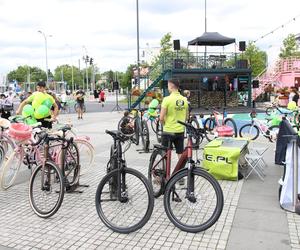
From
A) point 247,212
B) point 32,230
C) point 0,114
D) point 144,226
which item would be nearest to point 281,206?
point 247,212

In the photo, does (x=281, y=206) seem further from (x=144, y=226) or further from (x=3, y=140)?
(x=3, y=140)

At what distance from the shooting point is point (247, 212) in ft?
16.8

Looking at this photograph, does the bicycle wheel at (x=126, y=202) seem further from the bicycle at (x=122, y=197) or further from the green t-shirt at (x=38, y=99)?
the green t-shirt at (x=38, y=99)

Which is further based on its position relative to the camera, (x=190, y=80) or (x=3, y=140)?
(x=190, y=80)

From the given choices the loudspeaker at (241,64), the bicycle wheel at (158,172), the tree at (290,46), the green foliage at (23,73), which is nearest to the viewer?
the bicycle wheel at (158,172)

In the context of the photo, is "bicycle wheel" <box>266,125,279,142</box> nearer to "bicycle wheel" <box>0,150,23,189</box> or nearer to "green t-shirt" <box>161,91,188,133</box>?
"green t-shirt" <box>161,91,188,133</box>

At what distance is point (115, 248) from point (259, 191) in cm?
298

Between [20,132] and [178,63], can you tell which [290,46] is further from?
[20,132]

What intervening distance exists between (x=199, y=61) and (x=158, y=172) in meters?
19.4

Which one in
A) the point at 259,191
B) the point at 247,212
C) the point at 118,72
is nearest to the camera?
the point at 247,212

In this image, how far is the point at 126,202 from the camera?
4730 millimetres

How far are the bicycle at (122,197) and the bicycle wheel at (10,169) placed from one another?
2110 millimetres

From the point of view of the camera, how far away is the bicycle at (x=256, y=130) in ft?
33.9

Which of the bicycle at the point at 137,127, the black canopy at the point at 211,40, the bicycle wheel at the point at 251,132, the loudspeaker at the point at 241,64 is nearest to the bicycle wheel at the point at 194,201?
the bicycle at the point at 137,127
